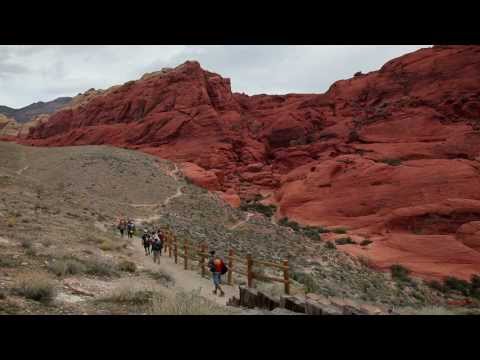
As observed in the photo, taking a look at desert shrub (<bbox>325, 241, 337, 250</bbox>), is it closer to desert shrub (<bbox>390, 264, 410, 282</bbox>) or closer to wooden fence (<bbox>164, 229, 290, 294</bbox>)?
desert shrub (<bbox>390, 264, 410, 282</bbox>)

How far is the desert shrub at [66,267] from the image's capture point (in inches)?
353

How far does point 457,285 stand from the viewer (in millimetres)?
21703

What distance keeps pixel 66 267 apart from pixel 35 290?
2.74 meters

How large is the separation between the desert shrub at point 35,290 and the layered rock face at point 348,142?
23.4m

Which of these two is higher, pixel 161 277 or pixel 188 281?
pixel 161 277

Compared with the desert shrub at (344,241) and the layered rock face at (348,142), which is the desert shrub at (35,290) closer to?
the layered rock face at (348,142)

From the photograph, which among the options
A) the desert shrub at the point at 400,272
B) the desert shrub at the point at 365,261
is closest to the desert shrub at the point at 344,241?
the desert shrub at the point at 365,261

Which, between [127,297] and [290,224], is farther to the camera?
[290,224]

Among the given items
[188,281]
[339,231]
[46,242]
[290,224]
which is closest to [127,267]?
[188,281]

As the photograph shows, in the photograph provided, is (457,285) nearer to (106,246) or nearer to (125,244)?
(125,244)
